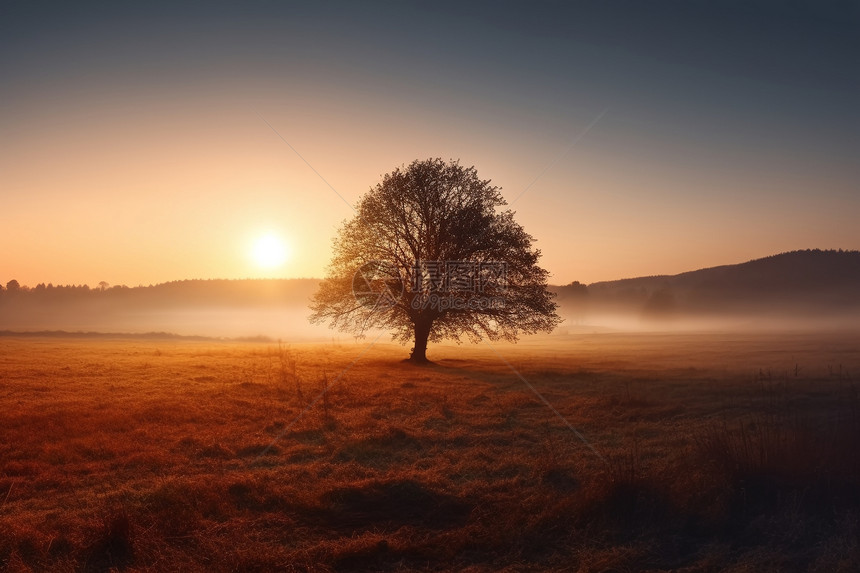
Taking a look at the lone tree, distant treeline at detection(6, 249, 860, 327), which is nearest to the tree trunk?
the lone tree

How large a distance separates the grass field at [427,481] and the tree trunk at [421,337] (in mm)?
13807

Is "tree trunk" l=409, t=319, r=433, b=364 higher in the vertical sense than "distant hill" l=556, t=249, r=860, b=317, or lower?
lower

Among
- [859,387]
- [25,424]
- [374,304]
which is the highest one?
[374,304]

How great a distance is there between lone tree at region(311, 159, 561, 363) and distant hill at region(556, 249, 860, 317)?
11066cm

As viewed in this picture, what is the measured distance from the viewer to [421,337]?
114 feet

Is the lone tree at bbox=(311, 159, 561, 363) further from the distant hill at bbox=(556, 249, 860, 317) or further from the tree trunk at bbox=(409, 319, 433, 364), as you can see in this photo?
the distant hill at bbox=(556, 249, 860, 317)

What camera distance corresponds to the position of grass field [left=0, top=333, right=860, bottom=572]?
7.18 metres

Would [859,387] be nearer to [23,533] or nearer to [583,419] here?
[583,419]

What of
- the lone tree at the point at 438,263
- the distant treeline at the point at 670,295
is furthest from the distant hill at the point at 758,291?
the lone tree at the point at 438,263

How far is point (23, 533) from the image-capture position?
7.47 meters

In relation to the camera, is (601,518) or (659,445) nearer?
(601,518)

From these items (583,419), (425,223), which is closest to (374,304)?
(425,223)

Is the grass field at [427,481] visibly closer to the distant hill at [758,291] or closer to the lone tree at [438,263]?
the lone tree at [438,263]

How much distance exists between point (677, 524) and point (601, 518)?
4.13 ft
